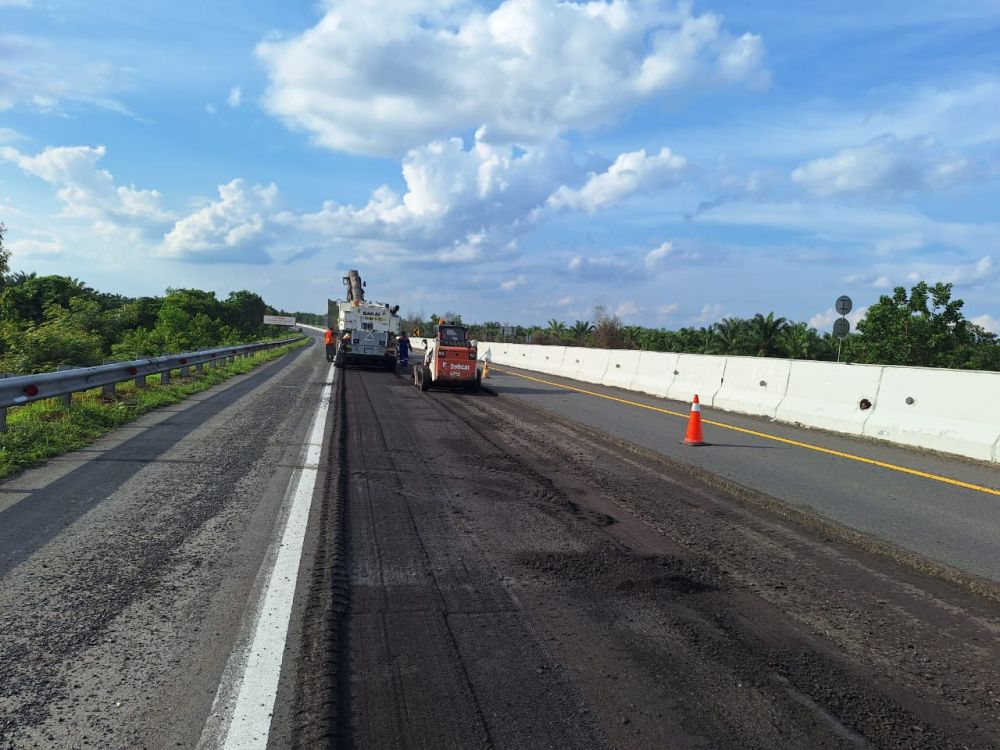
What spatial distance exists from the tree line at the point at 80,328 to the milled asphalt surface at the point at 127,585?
8204 millimetres

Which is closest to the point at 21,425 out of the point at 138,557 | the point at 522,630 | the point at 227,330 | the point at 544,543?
the point at 138,557

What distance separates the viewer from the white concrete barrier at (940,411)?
1083cm

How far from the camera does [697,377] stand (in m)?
19.3

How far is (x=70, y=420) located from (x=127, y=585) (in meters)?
7.12

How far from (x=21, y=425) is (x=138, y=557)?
624cm

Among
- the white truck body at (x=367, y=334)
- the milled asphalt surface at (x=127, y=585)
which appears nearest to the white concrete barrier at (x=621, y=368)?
the white truck body at (x=367, y=334)

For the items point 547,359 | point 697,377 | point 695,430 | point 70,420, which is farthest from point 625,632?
point 547,359

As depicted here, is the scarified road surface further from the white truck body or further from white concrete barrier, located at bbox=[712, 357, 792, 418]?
the white truck body

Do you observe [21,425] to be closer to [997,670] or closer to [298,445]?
[298,445]

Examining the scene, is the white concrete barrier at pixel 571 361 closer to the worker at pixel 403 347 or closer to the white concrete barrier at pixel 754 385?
the worker at pixel 403 347

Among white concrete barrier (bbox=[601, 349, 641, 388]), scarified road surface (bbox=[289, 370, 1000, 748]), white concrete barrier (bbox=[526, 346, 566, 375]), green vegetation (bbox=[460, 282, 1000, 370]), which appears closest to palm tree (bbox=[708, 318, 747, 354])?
green vegetation (bbox=[460, 282, 1000, 370])

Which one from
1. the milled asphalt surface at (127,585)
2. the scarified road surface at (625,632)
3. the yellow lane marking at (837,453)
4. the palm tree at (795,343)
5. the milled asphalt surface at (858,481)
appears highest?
the palm tree at (795,343)

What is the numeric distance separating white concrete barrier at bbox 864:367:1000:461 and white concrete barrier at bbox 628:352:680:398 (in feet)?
26.6

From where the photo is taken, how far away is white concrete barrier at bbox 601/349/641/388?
77.3 ft
